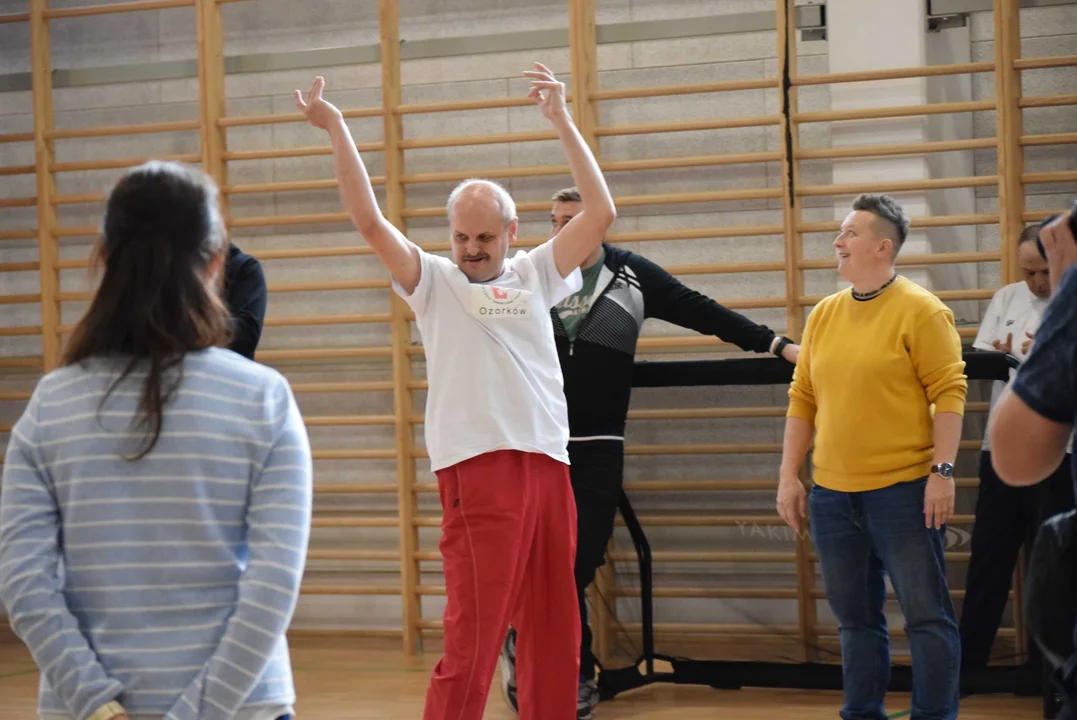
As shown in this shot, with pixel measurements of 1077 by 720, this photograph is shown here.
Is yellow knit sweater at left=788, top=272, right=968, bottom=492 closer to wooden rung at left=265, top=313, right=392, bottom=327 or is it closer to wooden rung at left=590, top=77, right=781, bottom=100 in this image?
wooden rung at left=590, top=77, right=781, bottom=100

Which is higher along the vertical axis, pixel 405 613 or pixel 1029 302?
pixel 1029 302

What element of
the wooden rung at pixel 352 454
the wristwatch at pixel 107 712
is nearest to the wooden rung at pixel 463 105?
the wooden rung at pixel 352 454

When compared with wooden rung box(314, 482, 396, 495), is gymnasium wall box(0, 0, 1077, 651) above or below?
above

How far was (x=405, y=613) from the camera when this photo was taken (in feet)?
15.5

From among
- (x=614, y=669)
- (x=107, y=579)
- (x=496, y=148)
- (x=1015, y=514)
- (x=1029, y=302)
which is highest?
(x=496, y=148)

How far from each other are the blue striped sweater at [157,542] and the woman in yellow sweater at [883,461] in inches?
77.5

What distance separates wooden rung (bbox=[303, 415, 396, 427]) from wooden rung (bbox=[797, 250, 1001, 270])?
71.6 inches

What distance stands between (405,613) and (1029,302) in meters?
2.66

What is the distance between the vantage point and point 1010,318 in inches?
152

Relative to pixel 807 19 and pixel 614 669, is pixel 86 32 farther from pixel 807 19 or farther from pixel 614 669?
pixel 614 669

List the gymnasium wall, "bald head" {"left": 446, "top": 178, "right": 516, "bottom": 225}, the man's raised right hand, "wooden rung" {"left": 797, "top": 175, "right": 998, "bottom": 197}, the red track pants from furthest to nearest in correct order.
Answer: the gymnasium wall, "wooden rung" {"left": 797, "top": 175, "right": 998, "bottom": 197}, "bald head" {"left": 446, "top": 178, "right": 516, "bottom": 225}, the red track pants, the man's raised right hand

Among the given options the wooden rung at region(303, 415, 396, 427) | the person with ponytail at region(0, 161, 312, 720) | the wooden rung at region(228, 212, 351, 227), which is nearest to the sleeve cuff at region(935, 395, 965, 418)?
the person with ponytail at region(0, 161, 312, 720)

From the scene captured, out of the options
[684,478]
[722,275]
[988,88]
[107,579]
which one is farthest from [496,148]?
[107,579]

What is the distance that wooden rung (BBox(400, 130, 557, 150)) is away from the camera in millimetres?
4668
